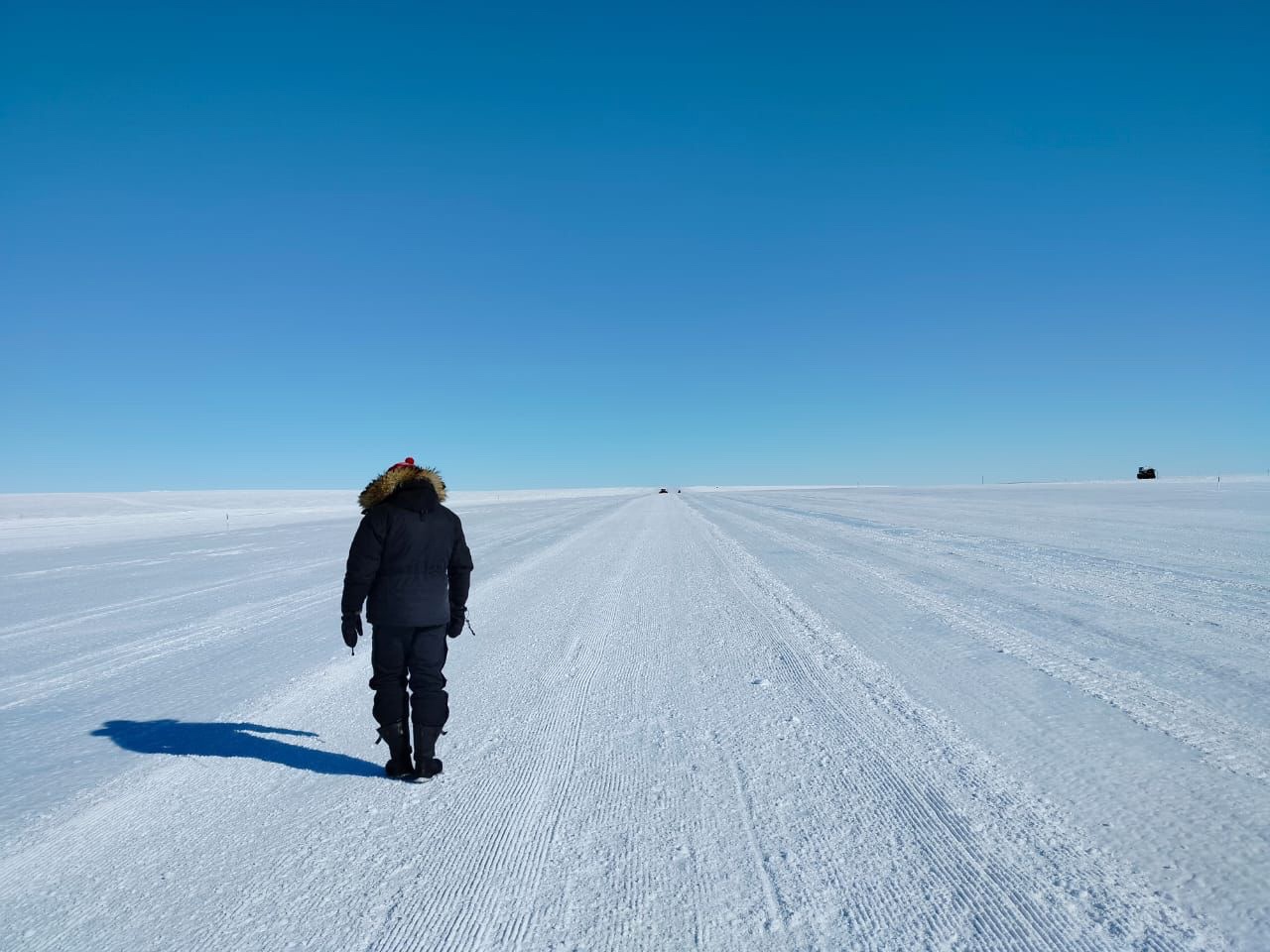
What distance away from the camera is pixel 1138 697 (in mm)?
4664

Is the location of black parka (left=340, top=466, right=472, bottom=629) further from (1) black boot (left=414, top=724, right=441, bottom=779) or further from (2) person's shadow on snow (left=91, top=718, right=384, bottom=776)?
(2) person's shadow on snow (left=91, top=718, right=384, bottom=776)

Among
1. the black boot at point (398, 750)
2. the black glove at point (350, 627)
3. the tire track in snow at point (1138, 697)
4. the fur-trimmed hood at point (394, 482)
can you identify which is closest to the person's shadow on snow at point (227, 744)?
the black boot at point (398, 750)

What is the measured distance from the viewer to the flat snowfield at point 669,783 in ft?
8.22

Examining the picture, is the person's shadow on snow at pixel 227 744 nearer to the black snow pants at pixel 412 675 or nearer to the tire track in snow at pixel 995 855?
the black snow pants at pixel 412 675

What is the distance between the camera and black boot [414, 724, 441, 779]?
3.72 metres

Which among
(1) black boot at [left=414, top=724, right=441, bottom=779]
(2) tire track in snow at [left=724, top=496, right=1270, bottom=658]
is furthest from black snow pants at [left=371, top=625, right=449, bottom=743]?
(2) tire track in snow at [left=724, top=496, right=1270, bottom=658]

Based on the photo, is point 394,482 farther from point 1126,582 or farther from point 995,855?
point 1126,582

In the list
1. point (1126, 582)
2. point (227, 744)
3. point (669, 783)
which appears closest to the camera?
point (669, 783)

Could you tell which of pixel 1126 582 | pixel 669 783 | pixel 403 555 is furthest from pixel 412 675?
pixel 1126 582

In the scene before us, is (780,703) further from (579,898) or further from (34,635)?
(34,635)

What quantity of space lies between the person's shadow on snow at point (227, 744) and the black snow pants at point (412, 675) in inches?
17.0

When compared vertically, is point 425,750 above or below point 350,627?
below

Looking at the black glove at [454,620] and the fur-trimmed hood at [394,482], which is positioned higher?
the fur-trimmed hood at [394,482]

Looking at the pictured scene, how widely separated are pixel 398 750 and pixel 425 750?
0.15 metres
